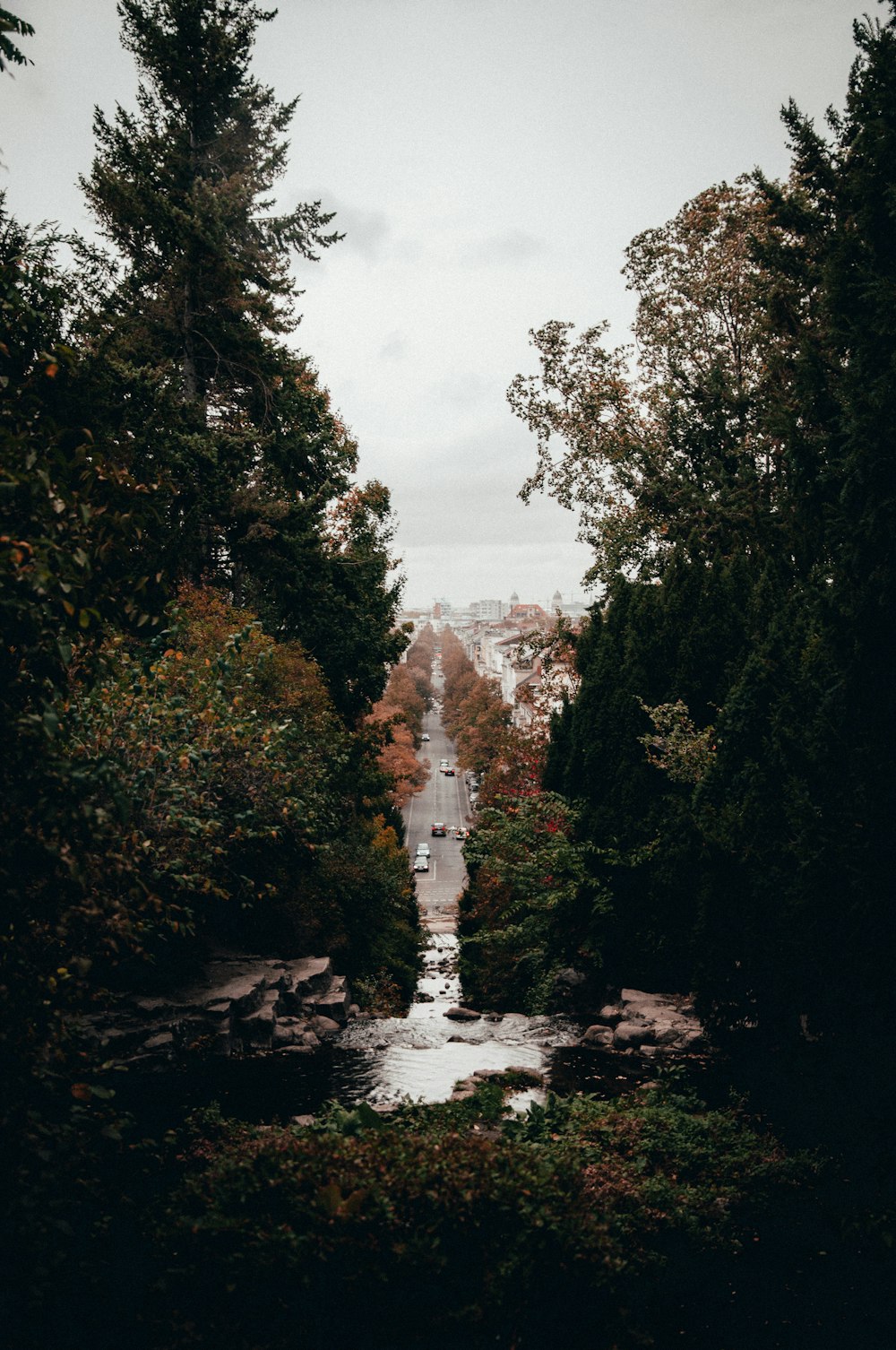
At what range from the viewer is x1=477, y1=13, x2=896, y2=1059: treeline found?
7172mm

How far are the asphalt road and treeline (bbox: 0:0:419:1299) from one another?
55.2ft

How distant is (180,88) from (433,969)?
32655 millimetres

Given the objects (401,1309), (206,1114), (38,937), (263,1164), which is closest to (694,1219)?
(401,1309)

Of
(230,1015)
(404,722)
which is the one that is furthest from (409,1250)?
(404,722)

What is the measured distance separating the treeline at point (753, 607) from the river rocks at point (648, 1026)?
0.80 metres

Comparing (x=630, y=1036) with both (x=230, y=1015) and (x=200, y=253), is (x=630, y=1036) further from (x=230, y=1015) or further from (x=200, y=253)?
(x=200, y=253)

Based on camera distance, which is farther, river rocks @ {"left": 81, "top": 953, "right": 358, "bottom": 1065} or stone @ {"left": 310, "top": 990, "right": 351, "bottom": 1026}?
stone @ {"left": 310, "top": 990, "right": 351, "bottom": 1026}

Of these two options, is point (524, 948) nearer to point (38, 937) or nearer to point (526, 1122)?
point (526, 1122)

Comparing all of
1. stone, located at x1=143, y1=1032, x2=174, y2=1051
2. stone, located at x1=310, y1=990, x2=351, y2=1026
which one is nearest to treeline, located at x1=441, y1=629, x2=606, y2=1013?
stone, located at x1=310, y1=990, x2=351, y2=1026

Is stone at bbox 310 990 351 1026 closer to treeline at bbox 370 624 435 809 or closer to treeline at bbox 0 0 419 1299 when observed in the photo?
treeline at bbox 0 0 419 1299

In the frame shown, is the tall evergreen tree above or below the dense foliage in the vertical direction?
above

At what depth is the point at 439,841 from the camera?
201 feet

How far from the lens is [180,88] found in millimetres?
19500

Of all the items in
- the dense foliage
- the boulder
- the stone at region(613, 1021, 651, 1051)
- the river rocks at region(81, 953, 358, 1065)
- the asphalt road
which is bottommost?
the asphalt road
